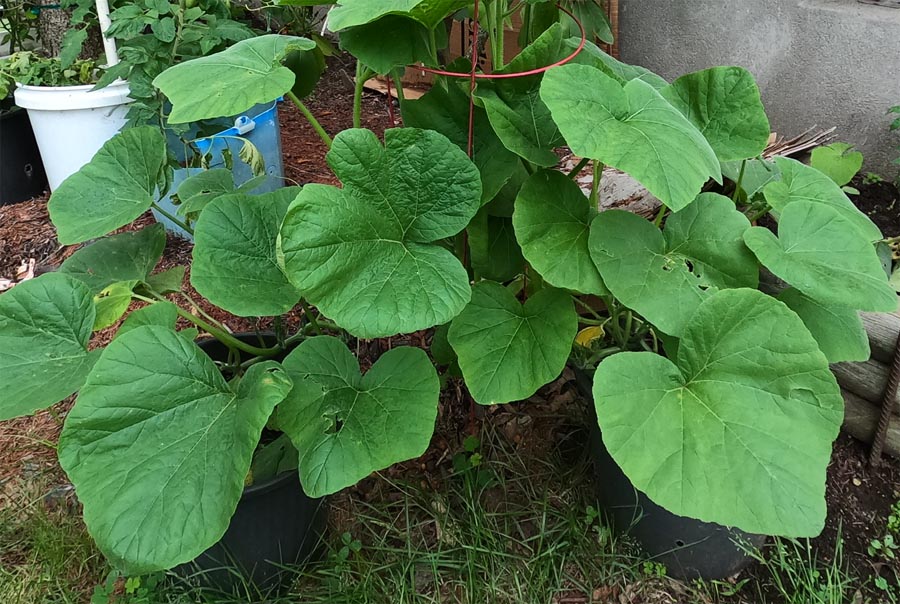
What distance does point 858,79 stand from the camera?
2312 millimetres

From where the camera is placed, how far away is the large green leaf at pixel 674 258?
1.14 metres

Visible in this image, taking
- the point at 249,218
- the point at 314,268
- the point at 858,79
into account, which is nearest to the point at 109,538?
the point at 314,268

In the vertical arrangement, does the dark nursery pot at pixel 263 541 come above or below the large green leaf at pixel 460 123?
below

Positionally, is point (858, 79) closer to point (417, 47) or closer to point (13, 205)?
point (417, 47)

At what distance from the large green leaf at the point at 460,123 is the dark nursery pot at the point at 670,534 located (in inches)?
19.2

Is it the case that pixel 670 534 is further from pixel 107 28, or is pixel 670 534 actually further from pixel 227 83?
pixel 107 28

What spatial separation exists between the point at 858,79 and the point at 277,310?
213 cm

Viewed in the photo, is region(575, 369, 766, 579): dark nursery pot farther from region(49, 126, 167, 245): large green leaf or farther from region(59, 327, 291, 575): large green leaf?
region(49, 126, 167, 245): large green leaf

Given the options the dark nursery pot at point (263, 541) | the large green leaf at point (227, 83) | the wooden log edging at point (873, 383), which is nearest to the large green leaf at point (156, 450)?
the dark nursery pot at point (263, 541)

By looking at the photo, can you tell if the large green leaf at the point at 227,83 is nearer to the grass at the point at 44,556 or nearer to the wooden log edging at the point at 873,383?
the grass at the point at 44,556

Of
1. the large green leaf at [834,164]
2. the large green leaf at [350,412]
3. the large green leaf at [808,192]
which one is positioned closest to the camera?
the large green leaf at [350,412]

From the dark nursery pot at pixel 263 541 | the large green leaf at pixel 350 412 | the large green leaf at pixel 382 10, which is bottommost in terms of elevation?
the dark nursery pot at pixel 263 541

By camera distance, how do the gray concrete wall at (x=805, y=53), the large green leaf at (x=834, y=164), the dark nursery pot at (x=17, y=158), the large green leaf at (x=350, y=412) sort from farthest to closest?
the dark nursery pot at (x=17, y=158)
the gray concrete wall at (x=805, y=53)
the large green leaf at (x=834, y=164)
the large green leaf at (x=350, y=412)

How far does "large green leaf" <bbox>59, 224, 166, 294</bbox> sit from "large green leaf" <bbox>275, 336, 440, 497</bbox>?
0.53m
